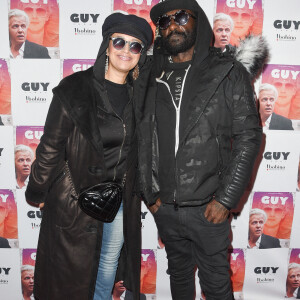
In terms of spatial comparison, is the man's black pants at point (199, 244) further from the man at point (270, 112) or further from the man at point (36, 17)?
the man at point (36, 17)

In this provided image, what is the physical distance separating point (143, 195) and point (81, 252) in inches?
21.1

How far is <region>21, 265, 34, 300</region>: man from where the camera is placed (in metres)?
2.97

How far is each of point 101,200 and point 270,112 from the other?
1.73 m

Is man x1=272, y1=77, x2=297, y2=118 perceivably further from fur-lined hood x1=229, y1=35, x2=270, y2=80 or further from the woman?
the woman

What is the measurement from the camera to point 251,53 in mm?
2201

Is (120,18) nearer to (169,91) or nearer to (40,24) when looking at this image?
(169,91)

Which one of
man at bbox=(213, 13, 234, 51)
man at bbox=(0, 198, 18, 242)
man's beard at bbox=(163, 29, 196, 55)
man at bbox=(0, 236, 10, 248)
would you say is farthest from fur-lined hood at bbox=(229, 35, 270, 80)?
man at bbox=(0, 236, 10, 248)

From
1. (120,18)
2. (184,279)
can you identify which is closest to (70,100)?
(120,18)

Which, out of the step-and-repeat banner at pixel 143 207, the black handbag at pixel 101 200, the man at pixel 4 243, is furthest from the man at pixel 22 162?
the black handbag at pixel 101 200

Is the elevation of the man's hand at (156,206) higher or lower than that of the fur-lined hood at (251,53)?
lower

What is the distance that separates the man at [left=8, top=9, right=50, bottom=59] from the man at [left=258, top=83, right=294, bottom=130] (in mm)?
1880

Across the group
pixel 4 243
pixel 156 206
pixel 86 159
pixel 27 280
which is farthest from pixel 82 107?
pixel 27 280

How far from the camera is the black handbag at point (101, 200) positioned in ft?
6.16

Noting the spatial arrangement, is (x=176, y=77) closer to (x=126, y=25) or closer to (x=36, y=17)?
(x=126, y=25)
